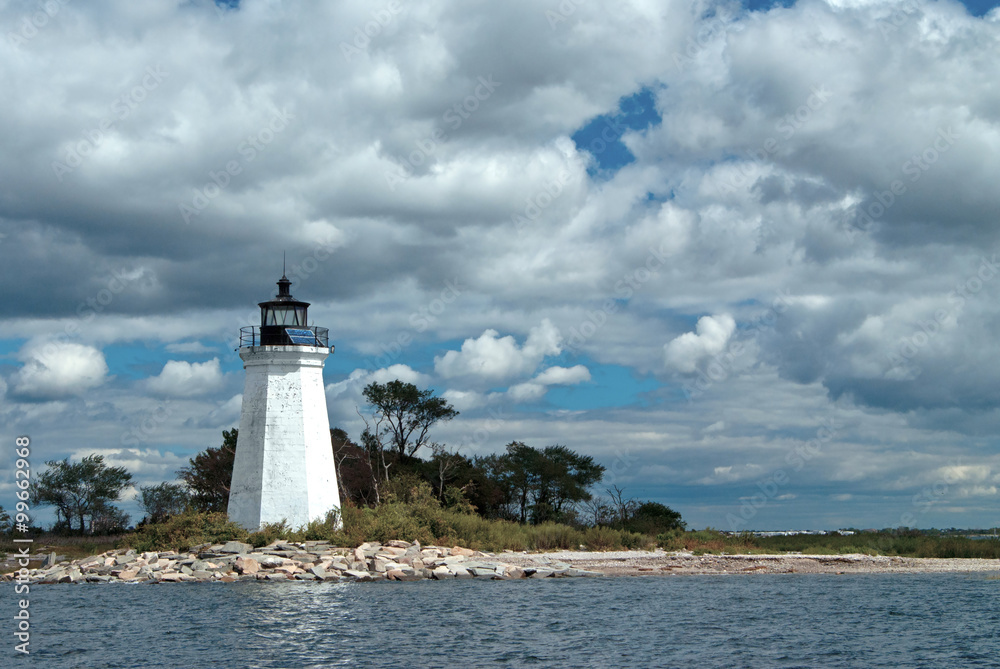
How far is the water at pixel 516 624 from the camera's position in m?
21.8

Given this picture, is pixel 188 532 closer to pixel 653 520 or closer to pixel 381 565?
pixel 381 565

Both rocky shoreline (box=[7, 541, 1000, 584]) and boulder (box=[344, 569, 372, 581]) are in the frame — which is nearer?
boulder (box=[344, 569, 372, 581])

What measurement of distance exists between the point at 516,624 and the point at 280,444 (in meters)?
15.6

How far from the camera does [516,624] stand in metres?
25.6

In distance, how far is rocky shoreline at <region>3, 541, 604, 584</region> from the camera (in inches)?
1374

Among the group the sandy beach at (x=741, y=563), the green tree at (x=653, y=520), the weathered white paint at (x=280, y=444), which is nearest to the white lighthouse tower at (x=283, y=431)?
the weathered white paint at (x=280, y=444)

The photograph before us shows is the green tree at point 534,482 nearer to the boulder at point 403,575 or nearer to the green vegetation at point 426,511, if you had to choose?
the green vegetation at point 426,511

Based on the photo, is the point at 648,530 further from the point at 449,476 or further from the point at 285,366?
the point at 285,366

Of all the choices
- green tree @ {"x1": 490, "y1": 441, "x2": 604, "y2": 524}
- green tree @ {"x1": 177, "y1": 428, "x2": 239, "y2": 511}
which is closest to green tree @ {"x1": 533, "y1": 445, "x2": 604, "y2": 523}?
green tree @ {"x1": 490, "y1": 441, "x2": 604, "y2": 524}

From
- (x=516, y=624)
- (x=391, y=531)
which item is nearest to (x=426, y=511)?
(x=391, y=531)

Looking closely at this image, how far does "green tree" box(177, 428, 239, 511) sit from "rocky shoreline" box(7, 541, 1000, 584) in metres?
9.50

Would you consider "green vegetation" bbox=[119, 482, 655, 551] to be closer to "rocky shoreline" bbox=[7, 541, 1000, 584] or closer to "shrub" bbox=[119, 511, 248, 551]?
"shrub" bbox=[119, 511, 248, 551]

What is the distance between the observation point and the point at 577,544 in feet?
153

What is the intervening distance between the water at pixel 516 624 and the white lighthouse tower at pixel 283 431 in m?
4.34
